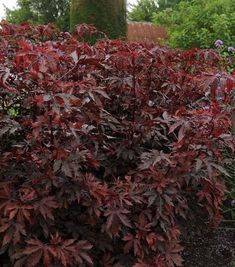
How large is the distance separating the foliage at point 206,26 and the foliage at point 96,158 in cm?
729

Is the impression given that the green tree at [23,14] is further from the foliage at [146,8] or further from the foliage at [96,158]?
the foliage at [96,158]

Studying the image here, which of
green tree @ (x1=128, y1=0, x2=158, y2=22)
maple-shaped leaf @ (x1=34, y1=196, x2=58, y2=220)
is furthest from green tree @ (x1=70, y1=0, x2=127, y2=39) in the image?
green tree @ (x1=128, y1=0, x2=158, y2=22)

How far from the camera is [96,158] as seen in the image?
2.61 metres

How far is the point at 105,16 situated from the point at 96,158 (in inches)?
172

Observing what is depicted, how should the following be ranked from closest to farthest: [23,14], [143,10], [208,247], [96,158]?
[96,158], [208,247], [23,14], [143,10]

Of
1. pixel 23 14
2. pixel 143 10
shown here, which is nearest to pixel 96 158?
pixel 23 14

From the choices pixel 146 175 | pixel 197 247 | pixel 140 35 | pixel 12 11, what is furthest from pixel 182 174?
pixel 12 11

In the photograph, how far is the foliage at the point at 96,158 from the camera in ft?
7.32

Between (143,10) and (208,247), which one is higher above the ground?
(208,247)

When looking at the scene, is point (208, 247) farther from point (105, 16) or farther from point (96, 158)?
point (105, 16)

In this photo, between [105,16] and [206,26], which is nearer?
[105,16]

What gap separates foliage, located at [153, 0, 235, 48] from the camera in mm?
9973

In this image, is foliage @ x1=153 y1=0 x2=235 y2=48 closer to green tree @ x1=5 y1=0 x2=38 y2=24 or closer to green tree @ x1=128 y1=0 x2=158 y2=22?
green tree @ x1=5 y1=0 x2=38 y2=24

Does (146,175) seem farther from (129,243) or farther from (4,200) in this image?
(4,200)
